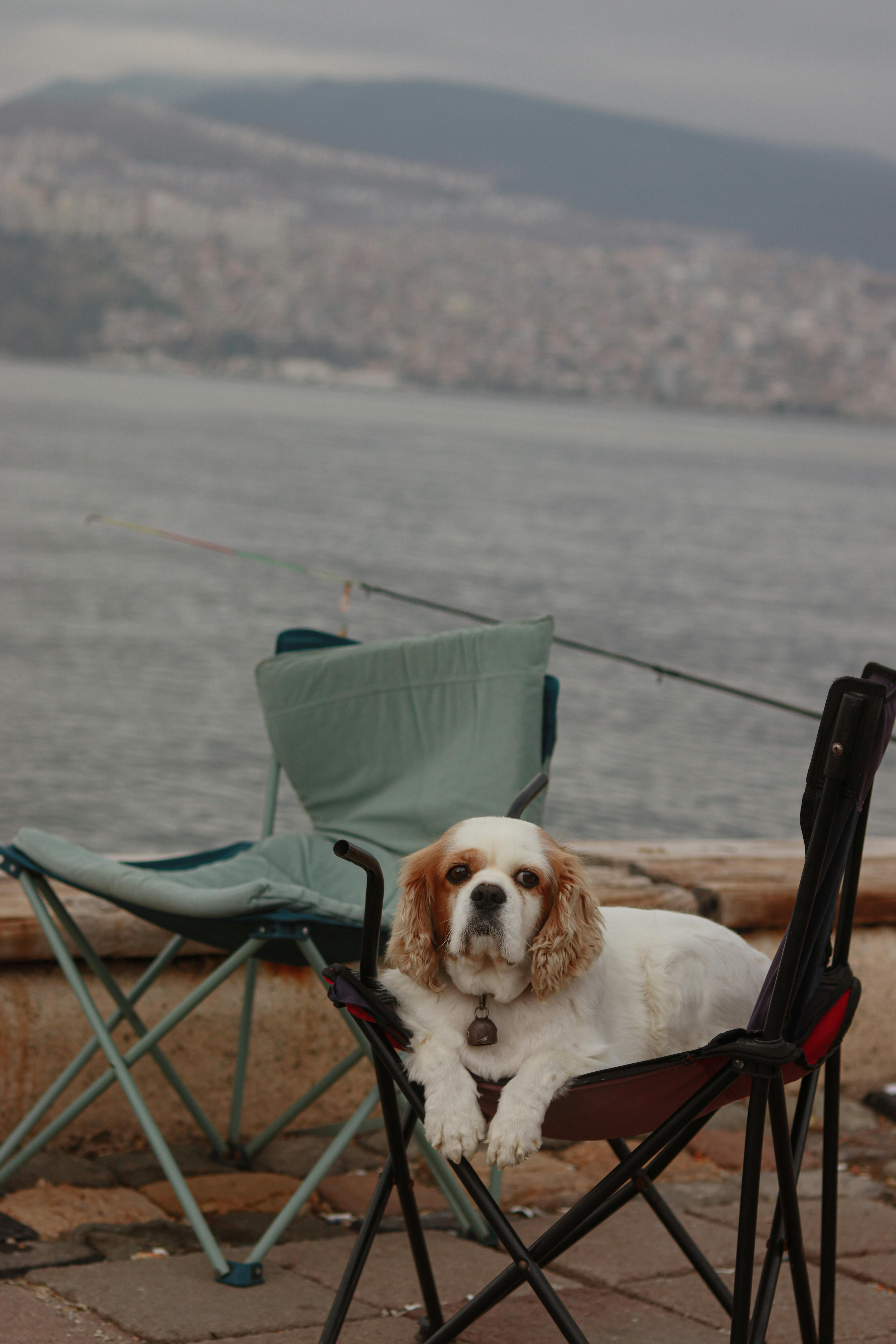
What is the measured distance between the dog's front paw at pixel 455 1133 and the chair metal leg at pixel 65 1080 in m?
1.16

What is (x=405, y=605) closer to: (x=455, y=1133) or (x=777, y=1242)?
(x=777, y=1242)

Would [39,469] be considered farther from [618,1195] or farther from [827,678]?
[618,1195]

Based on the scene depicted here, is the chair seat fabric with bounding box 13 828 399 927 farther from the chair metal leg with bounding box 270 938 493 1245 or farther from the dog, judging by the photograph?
the dog

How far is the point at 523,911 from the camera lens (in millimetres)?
2180

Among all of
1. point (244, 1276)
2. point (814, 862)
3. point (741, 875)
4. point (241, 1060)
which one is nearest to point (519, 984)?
point (814, 862)

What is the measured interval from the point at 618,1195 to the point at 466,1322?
301 millimetres

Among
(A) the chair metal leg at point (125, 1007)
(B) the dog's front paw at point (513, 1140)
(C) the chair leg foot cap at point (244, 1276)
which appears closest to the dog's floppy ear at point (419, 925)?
(B) the dog's front paw at point (513, 1140)

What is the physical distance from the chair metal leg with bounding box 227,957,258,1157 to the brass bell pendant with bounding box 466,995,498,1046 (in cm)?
143

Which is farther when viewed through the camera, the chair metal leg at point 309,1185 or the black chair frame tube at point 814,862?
the chair metal leg at point 309,1185

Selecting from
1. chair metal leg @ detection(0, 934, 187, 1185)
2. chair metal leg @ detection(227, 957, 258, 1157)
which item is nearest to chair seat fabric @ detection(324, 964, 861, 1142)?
chair metal leg @ detection(0, 934, 187, 1185)

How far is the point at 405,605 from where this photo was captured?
29219 mm

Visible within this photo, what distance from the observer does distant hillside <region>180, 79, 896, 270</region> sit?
14838 centimetres

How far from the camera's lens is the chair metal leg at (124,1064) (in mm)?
2973

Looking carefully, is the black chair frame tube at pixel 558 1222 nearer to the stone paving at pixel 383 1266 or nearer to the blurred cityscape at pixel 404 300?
the stone paving at pixel 383 1266
